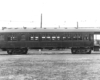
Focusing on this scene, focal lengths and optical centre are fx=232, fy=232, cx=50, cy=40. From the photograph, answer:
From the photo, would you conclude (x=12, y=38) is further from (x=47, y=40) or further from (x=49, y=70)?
(x=49, y=70)

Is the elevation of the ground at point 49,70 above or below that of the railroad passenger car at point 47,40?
below

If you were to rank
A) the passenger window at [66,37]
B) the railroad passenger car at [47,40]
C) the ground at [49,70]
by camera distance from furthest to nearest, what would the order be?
1. the passenger window at [66,37]
2. the railroad passenger car at [47,40]
3. the ground at [49,70]

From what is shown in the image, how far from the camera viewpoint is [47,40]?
31.1 m

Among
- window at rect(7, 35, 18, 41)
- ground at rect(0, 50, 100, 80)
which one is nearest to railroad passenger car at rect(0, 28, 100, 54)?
window at rect(7, 35, 18, 41)

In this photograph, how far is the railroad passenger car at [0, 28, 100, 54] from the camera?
102 ft

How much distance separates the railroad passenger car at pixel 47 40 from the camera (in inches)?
1218

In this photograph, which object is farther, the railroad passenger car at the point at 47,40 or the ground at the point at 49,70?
the railroad passenger car at the point at 47,40

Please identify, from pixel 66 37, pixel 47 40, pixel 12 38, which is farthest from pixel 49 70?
pixel 12 38

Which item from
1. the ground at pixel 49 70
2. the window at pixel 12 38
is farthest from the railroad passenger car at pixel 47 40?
the ground at pixel 49 70

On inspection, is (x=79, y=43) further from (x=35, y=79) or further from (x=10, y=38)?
(x=35, y=79)

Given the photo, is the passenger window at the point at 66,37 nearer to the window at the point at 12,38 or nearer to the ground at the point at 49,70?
the window at the point at 12,38

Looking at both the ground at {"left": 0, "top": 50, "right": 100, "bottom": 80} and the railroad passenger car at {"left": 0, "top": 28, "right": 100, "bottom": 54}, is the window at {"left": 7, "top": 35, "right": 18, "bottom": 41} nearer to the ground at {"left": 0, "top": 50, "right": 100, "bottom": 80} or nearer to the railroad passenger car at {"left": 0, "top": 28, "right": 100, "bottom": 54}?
the railroad passenger car at {"left": 0, "top": 28, "right": 100, "bottom": 54}

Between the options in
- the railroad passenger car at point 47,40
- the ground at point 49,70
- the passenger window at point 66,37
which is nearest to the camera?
the ground at point 49,70

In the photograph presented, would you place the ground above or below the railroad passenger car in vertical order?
below
